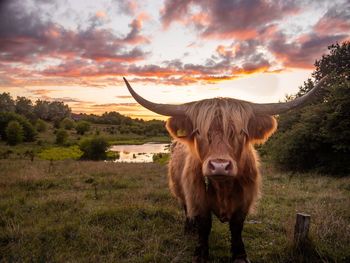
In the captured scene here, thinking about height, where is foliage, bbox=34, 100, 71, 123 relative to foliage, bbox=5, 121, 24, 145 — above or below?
above

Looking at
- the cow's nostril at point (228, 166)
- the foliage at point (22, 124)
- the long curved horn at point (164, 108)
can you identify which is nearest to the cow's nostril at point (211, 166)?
the cow's nostril at point (228, 166)

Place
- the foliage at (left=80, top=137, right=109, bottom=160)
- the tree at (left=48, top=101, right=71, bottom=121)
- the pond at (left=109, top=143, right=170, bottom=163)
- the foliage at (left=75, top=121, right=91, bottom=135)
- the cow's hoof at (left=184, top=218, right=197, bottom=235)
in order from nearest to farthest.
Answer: the cow's hoof at (left=184, top=218, right=197, bottom=235), the pond at (left=109, top=143, right=170, bottom=163), the foliage at (left=80, top=137, right=109, bottom=160), the foliage at (left=75, top=121, right=91, bottom=135), the tree at (left=48, top=101, right=71, bottom=121)

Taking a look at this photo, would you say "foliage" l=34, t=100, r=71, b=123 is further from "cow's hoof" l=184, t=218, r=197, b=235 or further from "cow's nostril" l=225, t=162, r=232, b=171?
"cow's nostril" l=225, t=162, r=232, b=171

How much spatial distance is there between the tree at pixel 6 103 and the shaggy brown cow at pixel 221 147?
81631mm

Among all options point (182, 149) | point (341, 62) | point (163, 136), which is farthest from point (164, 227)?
point (163, 136)

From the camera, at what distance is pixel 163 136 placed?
95.9 metres

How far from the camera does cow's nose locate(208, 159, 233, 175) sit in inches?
119

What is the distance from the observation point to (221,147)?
329cm

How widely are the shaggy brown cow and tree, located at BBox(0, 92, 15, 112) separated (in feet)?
268

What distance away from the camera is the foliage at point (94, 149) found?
151ft

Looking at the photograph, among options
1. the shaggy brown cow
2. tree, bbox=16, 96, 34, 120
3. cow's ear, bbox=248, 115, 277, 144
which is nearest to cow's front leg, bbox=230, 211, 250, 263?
the shaggy brown cow

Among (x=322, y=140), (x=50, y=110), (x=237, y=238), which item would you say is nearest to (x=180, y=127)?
(x=237, y=238)

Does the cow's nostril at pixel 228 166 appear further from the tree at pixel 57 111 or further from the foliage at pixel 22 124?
the tree at pixel 57 111

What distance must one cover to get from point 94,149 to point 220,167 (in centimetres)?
4530
